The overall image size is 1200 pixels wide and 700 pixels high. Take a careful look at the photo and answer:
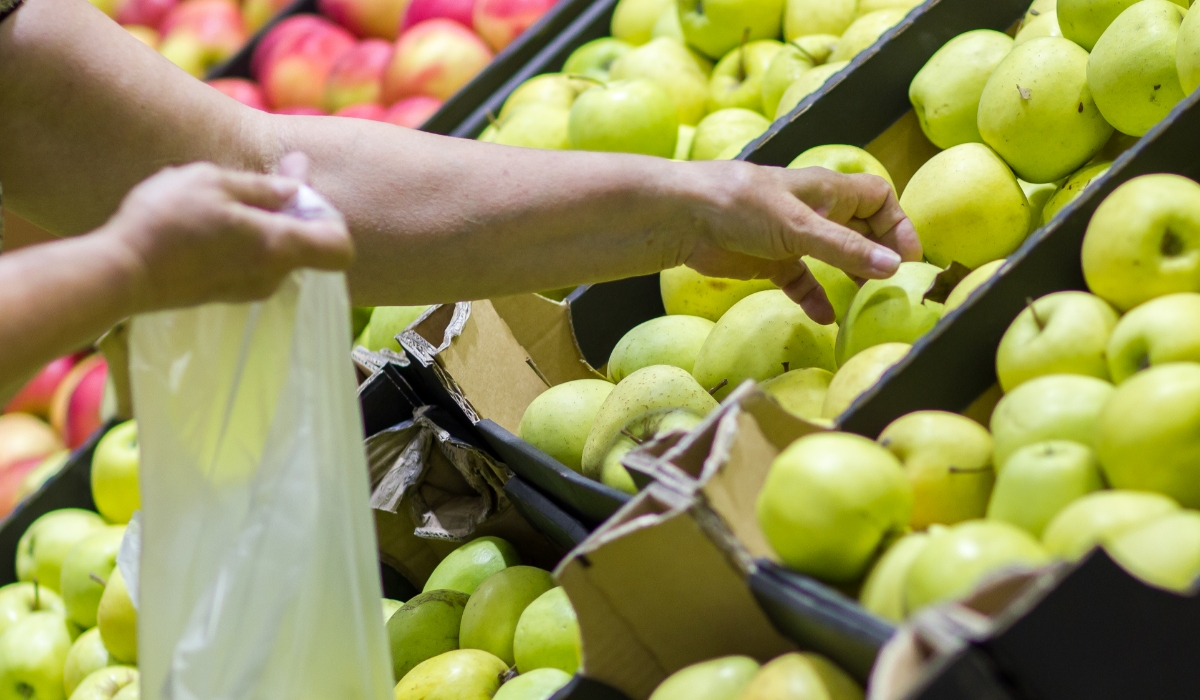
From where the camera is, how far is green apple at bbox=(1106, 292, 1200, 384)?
91 cm

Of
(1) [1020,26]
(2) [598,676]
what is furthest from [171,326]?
(1) [1020,26]

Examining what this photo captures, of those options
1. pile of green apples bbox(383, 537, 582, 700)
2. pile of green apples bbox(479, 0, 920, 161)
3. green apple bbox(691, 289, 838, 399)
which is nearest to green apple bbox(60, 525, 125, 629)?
pile of green apples bbox(383, 537, 582, 700)

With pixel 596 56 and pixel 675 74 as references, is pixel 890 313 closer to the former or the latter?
pixel 675 74

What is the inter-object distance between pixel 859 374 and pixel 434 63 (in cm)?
206

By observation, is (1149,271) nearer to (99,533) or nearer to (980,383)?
Result: (980,383)

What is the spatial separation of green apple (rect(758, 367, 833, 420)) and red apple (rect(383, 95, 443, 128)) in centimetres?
163

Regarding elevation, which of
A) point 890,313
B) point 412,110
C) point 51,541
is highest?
point 412,110

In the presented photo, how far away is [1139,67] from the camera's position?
1310 mm

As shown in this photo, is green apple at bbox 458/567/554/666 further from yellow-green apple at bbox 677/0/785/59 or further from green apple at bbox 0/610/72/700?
yellow-green apple at bbox 677/0/785/59

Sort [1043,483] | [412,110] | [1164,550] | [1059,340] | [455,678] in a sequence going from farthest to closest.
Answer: [412,110] < [455,678] < [1059,340] < [1043,483] < [1164,550]

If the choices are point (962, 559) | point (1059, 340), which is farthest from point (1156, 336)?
point (962, 559)

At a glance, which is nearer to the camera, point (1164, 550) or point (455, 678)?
point (1164, 550)

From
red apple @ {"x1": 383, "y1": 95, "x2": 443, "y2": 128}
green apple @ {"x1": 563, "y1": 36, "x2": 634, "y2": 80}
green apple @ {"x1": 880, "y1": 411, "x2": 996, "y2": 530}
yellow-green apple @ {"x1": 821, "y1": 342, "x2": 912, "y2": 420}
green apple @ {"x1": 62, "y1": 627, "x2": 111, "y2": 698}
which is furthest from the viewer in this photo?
red apple @ {"x1": 383, "y1": 95, "x2": 443, "y2": 128}

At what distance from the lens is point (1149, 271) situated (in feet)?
3.30
